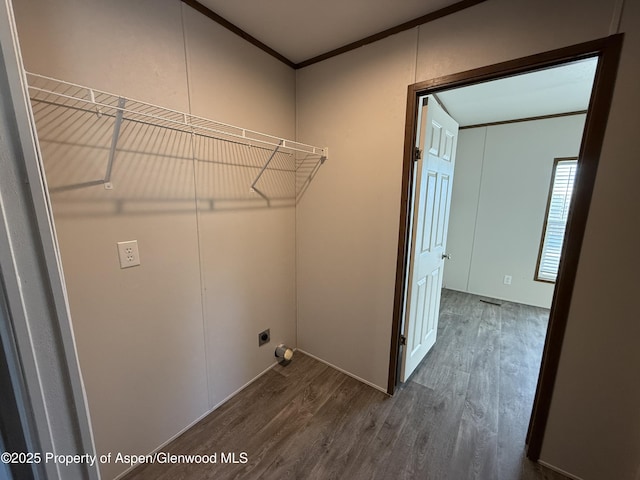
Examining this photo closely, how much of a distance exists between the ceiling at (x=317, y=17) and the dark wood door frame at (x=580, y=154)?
384 millimetres

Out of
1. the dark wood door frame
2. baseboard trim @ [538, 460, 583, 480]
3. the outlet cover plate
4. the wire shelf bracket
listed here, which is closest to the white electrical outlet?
the wire shelf bracket

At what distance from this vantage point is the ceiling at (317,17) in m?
1.36

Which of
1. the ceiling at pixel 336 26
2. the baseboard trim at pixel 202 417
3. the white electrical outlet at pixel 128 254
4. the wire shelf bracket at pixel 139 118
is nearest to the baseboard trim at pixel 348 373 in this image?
the baseboard trim at pixel 202 417

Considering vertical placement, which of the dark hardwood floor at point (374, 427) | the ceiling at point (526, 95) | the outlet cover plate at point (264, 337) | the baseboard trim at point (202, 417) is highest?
the ceiling at point (526, 95)

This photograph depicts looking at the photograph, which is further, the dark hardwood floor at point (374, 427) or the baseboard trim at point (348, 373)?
the baseboard trim at point (348, 373)

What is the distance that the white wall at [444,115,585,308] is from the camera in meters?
3.26

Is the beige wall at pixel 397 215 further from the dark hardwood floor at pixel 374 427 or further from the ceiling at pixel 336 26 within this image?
the dark hardwood floor at pixel 374 427

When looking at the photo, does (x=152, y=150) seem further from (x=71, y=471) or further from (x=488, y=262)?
(x=488, y=262)

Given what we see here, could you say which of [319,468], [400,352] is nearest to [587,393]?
[400,352]

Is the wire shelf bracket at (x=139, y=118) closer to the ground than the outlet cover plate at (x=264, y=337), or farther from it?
farther from it

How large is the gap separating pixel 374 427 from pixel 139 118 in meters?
2.19

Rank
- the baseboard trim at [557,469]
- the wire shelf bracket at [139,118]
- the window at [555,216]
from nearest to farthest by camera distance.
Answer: the wire shelf bracket at [139,118] < the baseboard trim at [557,469] < the window at [555,216]

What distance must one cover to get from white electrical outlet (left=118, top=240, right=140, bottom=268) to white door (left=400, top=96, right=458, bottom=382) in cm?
160

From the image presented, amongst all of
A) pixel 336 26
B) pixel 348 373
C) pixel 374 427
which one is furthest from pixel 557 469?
pixel 336 26
